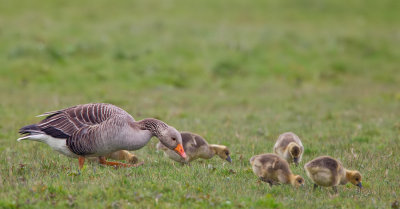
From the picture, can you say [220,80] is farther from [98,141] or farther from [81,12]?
[98,141]

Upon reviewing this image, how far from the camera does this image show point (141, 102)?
19031mm

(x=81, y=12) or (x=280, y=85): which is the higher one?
(x=81, y=12)

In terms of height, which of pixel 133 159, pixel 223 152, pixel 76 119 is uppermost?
pixel 76 119

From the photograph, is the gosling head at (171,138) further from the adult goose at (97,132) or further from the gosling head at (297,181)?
the gosling head at (297,181)

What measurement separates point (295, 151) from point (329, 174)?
1944mm

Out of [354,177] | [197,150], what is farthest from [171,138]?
[354,177]

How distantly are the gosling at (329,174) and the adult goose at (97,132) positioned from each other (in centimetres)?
235

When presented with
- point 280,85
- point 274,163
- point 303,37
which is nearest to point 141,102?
point 280,85

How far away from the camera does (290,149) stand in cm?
976

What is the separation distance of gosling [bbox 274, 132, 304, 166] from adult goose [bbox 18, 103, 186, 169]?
7.37 feet

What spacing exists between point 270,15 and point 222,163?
87.0 ft

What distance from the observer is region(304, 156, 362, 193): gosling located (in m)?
7.81

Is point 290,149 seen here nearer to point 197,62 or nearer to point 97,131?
point 97,131

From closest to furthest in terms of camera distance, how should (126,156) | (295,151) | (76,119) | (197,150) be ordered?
(76,119)
(295,151)
(197,150)
(126,156)
